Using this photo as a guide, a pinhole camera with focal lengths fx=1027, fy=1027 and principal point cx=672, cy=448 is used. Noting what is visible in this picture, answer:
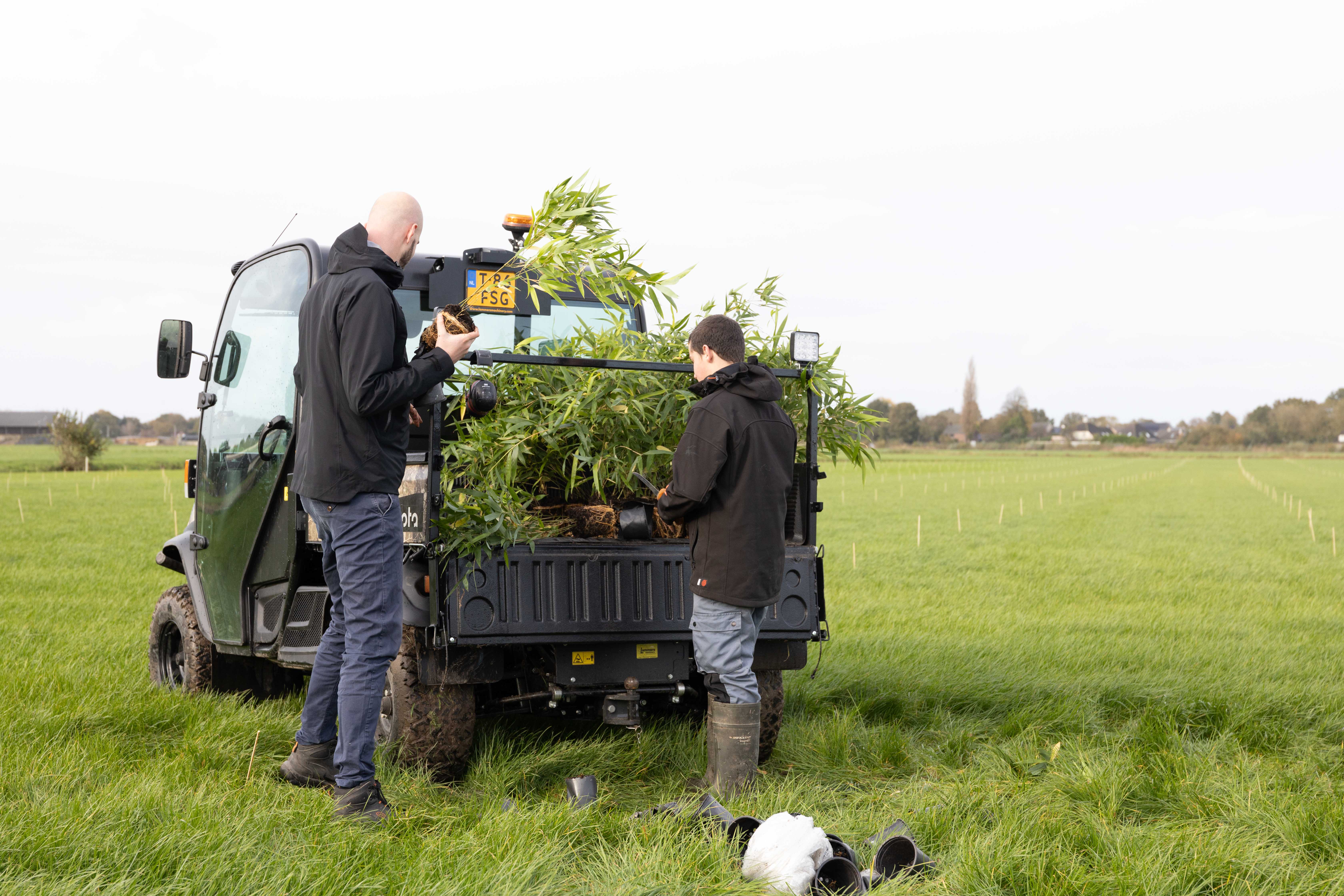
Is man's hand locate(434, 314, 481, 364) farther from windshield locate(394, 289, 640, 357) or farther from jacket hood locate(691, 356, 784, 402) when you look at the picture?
windshield locate(394, 289, 640, 357)

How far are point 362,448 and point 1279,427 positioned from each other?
16823 centimetres

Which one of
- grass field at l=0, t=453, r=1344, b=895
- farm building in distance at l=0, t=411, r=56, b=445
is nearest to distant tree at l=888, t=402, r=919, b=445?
farm building in distance at l=0, t=411, r=56, b=445

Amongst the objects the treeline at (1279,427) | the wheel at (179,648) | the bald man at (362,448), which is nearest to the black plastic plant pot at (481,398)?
the bald man at (362,448)

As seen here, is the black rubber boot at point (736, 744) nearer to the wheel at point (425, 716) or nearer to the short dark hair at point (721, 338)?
the wheel at point (425, 716)

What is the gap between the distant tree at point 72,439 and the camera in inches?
2096

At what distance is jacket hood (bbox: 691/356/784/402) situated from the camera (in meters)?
4.02

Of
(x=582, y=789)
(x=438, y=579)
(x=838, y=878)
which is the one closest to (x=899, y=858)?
(x=838, y=878)

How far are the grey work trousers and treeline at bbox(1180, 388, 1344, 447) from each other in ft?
515

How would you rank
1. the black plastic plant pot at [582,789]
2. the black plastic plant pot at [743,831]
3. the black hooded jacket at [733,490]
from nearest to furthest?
the black plastic plant pot at [743,831]
the black plastic plant pot at [582,789]
the black hooded jacket at [733,490]

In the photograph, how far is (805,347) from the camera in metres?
4.46

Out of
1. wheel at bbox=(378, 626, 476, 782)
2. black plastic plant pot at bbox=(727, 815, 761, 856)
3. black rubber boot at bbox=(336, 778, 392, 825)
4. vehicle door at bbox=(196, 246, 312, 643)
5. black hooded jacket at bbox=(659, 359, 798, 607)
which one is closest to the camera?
black plastic plant pot at bbox=(727, 815, 761, 856)

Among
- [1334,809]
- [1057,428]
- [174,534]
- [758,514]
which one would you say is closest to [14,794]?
[758,514]

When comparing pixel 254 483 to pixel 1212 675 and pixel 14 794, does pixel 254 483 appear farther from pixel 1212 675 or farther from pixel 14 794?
pixel 1212 675

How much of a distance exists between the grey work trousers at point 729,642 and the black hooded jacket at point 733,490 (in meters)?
0.08
